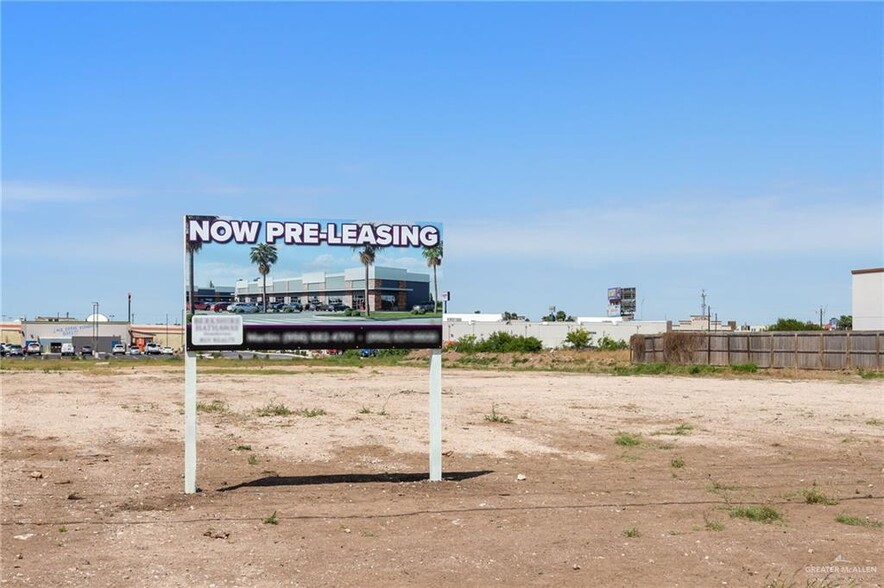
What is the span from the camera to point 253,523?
10133mm

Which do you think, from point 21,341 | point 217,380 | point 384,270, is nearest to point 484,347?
point 217,380

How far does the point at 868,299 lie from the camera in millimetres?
62812

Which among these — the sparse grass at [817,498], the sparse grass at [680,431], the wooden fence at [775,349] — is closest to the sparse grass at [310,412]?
the sparse grass at [680,431]

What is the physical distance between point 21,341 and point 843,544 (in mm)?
156262

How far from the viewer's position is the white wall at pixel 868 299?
203ft

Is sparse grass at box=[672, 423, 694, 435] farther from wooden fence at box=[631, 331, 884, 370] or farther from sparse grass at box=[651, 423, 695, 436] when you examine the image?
wooden fence at box=[631, 331, 884, 370]

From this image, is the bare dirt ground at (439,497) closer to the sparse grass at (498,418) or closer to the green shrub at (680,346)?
the sparse grass at (498,418)

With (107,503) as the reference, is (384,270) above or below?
above

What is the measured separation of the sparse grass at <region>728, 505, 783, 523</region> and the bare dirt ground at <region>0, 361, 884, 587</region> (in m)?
0.10

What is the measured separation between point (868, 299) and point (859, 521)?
190ft

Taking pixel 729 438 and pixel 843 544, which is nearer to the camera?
pixel 843 544

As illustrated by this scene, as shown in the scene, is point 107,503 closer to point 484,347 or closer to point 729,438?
point 729,438

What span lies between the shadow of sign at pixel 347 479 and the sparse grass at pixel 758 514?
395cm

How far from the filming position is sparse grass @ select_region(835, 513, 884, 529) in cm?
1020
